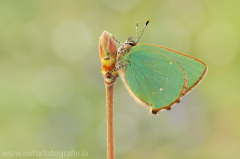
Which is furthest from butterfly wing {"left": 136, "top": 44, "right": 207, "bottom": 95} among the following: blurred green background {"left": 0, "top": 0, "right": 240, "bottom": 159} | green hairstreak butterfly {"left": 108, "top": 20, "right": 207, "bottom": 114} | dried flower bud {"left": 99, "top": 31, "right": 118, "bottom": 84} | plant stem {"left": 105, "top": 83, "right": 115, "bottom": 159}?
blurred green background {"left": 0, "top": 0, "right": 240, "bottom": 159}

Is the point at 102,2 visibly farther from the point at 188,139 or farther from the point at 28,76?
the point at 188,139

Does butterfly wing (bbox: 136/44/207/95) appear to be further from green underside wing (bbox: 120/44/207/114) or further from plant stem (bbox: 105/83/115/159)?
plant stem (bbox: 105/83/115/159)

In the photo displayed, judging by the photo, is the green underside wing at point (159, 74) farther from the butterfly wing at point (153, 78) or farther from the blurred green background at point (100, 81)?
the blurred green background at point (100, 81)

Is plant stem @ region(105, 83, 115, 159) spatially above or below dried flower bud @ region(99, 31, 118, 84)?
below

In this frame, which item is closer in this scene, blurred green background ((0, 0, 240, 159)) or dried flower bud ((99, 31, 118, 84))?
dried flower bud ((99, 31, 118, 84))

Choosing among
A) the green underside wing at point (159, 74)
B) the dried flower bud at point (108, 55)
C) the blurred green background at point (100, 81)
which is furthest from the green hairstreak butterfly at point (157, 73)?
the blurred green background at point (100, 81)

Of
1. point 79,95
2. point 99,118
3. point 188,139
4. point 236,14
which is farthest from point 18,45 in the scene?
point 236,14

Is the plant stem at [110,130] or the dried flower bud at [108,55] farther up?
the dried flower bud at [108,55]
